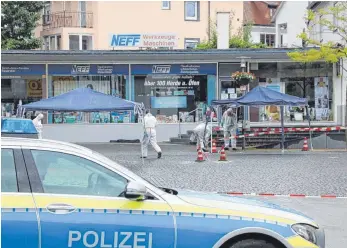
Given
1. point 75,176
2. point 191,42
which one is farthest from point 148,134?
point 191,42

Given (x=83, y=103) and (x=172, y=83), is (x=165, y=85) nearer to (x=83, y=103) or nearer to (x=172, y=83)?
(x=172, y=83)

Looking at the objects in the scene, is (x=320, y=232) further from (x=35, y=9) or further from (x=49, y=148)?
(x=35, y=9)

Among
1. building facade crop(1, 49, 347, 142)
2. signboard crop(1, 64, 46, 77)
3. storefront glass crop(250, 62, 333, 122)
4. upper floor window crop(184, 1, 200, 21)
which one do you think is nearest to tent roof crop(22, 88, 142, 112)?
building facade crop(1, 49, 347, 142)

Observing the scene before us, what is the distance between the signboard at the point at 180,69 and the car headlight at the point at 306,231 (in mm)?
23550

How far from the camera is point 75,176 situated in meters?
5.70

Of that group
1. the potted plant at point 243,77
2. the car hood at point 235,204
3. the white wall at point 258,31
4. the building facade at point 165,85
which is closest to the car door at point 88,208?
the car hood at point 235,204

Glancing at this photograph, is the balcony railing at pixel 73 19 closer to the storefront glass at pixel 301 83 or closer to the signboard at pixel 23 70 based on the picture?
the signboard at pixel 23 70

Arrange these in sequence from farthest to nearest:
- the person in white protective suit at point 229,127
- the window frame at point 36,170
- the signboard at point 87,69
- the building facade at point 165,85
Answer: the signboard at point 87,69 → the building facade at point 165,85 → the person in white protective suit at point 229,127 → the window frame at point 36,170

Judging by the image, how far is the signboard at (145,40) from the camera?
3073 centimetres

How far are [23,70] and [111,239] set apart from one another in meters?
24.8

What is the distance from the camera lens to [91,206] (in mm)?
5496

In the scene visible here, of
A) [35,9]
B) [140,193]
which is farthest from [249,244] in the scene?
[35,9]

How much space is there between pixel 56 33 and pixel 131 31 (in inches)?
188

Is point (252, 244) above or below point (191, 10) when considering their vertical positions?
below
